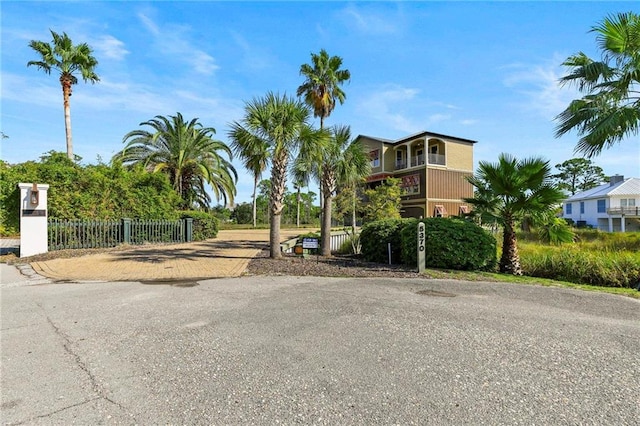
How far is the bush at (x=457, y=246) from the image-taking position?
31.8ft

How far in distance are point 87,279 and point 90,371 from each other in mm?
6398

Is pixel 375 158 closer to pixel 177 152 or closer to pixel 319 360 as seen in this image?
pixel 177 152

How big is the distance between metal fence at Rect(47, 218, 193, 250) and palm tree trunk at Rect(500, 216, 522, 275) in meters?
15.5

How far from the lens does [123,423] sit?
2434 mm

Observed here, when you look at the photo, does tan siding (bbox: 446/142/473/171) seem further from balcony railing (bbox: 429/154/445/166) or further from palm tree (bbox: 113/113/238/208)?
palm tree (bbox: 113/113/238/208)

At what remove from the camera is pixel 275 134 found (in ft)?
36.7

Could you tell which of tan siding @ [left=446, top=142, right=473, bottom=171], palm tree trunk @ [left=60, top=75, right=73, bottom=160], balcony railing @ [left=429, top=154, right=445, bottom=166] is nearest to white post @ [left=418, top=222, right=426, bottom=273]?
palm tree trunk @ [left=60, top=75, right=73, bottom=160]

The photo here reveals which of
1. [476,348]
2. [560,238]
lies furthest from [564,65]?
[476,348]

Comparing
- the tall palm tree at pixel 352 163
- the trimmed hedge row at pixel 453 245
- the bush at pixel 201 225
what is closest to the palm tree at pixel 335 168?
the tall palm tree at pixel 352 163

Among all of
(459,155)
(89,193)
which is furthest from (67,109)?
(459,155)

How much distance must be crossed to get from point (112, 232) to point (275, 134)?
975 cm

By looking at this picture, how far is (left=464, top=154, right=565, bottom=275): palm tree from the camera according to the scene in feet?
31.7

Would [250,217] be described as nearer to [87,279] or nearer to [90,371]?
[87,279]

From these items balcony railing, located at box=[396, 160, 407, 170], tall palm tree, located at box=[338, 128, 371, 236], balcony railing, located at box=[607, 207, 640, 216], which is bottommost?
balcony railing, located at box=[607, 207, 640, 216]
